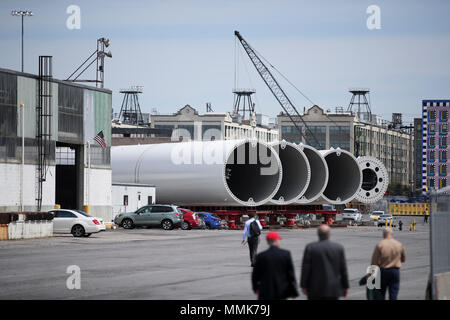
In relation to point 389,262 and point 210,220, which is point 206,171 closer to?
point 210,220

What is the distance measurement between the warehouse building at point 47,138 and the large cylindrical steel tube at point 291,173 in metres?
12.6

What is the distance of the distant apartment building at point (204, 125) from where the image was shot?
165 meters

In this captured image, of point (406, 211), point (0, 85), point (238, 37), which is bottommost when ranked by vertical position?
point (406, 211)

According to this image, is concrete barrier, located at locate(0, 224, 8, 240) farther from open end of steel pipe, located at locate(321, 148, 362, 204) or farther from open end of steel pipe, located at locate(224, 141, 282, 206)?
open end of steel pipe, located at locate(321, 148, 362, 204)

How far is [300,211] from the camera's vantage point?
200ft

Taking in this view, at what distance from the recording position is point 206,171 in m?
55.6

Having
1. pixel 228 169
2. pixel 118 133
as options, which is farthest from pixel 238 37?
pixel 228 169

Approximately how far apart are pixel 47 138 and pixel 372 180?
32994mm

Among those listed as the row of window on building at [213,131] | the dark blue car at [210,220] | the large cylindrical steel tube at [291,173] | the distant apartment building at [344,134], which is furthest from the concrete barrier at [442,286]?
the row of window on building at [213,131]

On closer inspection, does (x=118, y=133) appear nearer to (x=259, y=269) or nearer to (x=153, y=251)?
(x=153, y=251)

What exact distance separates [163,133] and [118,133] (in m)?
12.9

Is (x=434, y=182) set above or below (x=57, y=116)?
below

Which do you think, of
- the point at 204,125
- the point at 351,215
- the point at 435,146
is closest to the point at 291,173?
the point at 351,215

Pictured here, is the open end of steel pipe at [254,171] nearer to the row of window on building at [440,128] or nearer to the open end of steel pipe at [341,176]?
the open end of steel pipe at [341,176]
